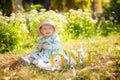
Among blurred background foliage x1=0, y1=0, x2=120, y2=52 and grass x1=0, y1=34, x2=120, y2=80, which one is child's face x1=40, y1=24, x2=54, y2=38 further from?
blurred background foliage x1=0, y1=0, x2=120, y2=52

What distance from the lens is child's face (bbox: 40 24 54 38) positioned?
7096 mm

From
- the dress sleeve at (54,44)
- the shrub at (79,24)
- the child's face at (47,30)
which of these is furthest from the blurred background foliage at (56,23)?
the dress sleeve at (54,44)

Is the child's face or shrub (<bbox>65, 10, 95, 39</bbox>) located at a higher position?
the child's face

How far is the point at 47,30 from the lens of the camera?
709cm

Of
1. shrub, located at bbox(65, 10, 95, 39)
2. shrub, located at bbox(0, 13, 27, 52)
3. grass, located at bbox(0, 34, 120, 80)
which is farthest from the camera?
shrub, located at bbox(65, 10, 95, 39)

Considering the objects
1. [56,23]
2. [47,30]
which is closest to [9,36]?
[56,23]

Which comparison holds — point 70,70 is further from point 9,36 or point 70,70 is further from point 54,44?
point 9,36

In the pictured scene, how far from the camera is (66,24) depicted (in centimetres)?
989

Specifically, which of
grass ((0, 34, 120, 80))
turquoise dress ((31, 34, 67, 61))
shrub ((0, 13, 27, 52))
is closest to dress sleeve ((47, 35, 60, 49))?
turquoise dress ((31, 34, 67, 61))

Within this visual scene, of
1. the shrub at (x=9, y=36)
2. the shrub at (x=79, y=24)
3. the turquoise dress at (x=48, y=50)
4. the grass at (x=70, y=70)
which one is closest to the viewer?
the grass at (x=70, y=70)

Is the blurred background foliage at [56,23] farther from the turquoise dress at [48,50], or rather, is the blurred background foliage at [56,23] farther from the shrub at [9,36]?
the turquoise dress at [48,50]

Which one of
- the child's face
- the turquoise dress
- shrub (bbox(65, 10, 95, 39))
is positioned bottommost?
shrub (bbox(65, 10, 95, 39))

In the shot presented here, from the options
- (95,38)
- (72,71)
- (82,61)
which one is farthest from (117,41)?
(72,71)

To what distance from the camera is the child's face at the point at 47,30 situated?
7096 millimetres
